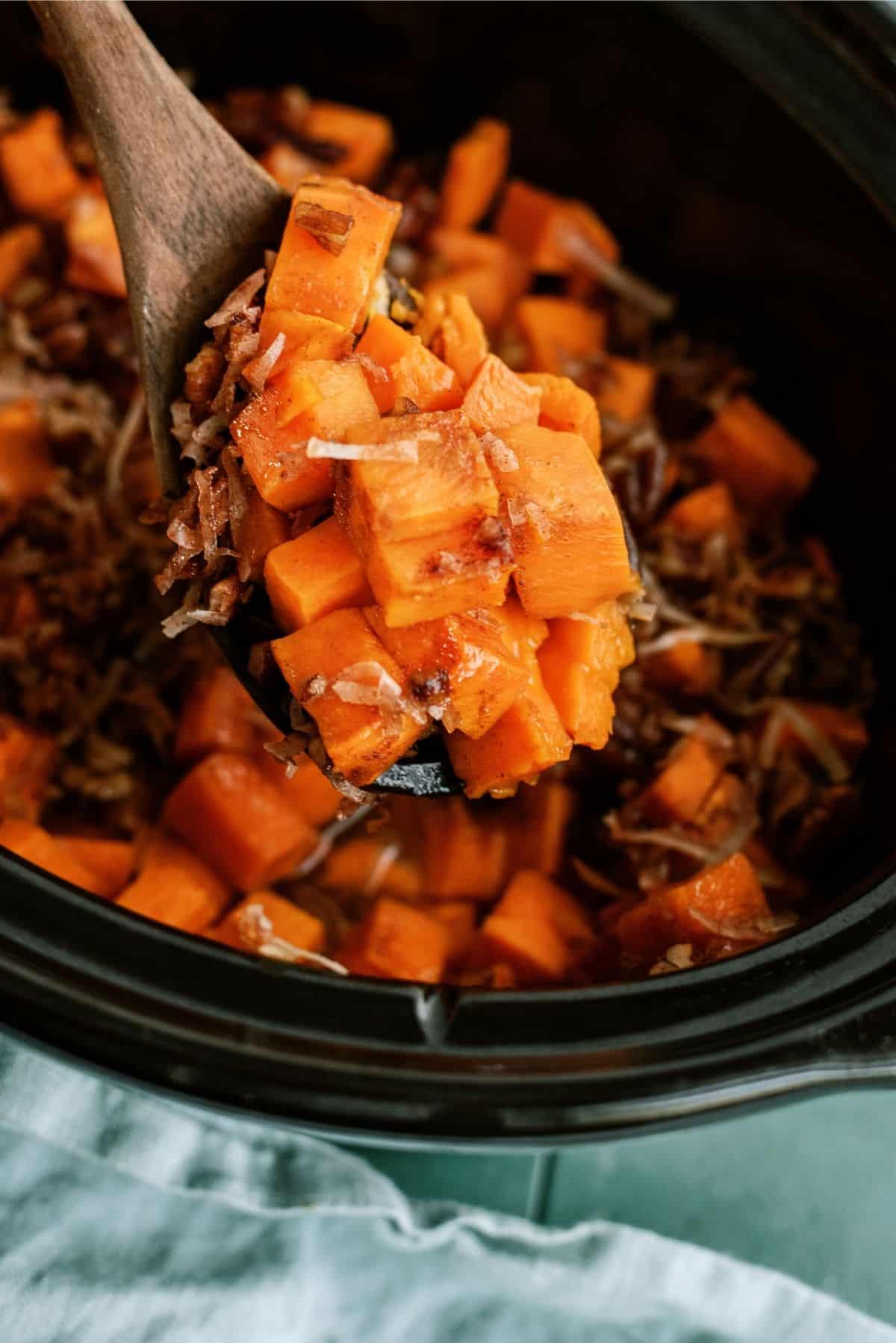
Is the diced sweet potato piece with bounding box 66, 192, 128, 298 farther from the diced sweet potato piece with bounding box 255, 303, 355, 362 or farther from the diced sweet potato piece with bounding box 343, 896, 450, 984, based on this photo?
the diced sweet potato piece with bounding box 343, 896, 450, 984

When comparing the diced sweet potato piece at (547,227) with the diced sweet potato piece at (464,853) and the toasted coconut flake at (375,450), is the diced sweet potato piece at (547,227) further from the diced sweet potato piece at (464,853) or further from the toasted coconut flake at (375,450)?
the toasted coconut flake at (375,450)

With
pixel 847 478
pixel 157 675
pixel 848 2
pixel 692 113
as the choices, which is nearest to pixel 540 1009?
pixel 157 675

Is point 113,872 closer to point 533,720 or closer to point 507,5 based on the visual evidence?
point 533,720

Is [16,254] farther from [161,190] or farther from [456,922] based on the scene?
[456,922]

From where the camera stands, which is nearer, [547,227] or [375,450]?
[375,450]

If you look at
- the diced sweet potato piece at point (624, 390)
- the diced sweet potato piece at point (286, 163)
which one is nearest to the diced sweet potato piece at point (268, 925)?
the diced sweet potato piece at point (624, 390)

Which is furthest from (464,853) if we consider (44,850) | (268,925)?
(44,850)

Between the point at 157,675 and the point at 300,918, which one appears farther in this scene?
the point at 157,675

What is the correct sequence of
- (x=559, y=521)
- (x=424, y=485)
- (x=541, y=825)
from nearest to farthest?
(x=424, y=485)
(x=559, y=521)
(x=541, y=825)

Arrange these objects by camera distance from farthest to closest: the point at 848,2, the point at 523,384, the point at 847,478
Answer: the point at 847,478 < the point at 848,2 < the point at 523,384
